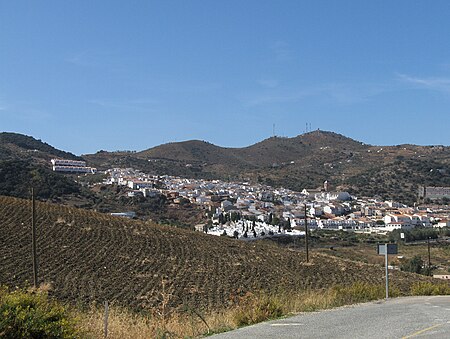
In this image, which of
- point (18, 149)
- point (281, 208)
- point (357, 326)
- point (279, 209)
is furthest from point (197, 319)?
point (18, 149)

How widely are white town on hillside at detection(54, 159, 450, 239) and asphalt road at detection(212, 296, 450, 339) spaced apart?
212ft

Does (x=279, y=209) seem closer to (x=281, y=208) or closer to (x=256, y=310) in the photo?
(x=281, y=208)

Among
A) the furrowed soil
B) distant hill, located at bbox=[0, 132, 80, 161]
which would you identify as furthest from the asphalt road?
distant hill, located at bbox=[0, 132, 80, 161]

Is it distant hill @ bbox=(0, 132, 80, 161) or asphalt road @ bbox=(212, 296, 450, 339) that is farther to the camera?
distant hill @ bbox=(0, 132, 80, 161)

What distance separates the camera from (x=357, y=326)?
10836mm

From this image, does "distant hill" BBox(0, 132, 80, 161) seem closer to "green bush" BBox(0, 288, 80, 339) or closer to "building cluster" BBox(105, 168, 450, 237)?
"building cluster" BBox(105, 168, 450, 237)

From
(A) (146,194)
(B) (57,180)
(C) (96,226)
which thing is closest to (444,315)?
(C) (96,226)

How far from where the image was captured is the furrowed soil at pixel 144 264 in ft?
86.9

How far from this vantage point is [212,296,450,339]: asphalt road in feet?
32.3

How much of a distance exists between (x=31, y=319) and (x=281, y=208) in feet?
420

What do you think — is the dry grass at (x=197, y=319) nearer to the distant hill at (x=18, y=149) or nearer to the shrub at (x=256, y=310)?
the shrub at (x=256, y=310)

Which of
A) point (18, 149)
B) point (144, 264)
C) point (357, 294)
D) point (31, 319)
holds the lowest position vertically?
point (144, 264)

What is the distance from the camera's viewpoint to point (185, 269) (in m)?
34.1

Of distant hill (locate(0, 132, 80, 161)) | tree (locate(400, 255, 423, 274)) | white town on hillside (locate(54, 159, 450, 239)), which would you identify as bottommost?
tree (locate(400, 255, 423, 274))
